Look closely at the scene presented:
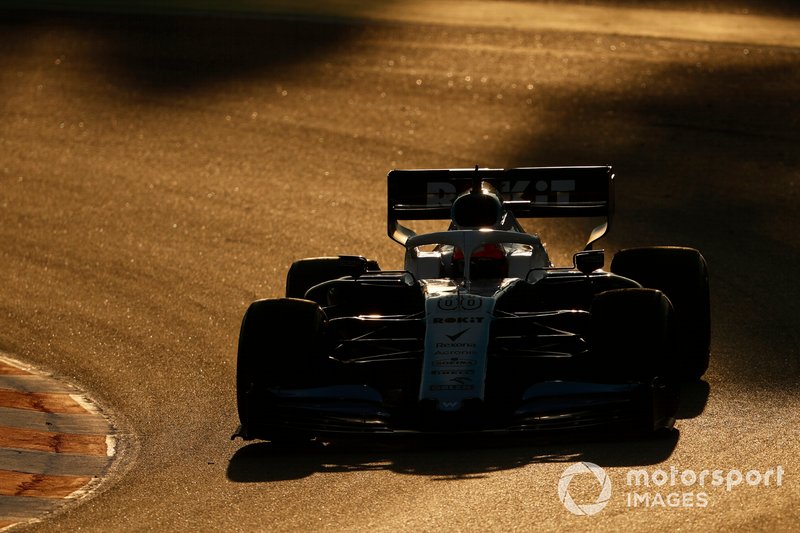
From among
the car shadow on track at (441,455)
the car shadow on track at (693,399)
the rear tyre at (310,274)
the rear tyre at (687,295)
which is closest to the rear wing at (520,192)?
the rear tyre at (310,274)

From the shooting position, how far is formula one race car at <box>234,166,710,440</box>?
26.6ft

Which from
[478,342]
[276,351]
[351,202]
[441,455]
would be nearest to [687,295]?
[478,342]

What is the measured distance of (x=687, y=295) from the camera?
31.4 ft

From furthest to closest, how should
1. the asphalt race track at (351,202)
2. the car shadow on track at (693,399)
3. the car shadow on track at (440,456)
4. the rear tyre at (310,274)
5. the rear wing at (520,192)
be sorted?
the rear wing at (520,192) < the rear tyre at (310,274) < the car shadow on track at (693,399) < the car shadow on track at (440,456) < the asphalt race track at (351,202)

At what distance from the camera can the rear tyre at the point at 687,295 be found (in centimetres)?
956

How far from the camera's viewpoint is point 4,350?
11.1 m

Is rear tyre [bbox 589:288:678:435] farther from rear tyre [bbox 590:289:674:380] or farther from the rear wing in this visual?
the rear wing

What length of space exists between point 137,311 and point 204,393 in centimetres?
227

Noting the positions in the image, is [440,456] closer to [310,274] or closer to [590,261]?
[590,261]

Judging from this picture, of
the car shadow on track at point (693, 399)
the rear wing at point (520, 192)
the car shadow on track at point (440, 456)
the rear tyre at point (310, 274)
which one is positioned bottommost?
the car shadow on track at point (440, 456)

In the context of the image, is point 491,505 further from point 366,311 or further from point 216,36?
point 216,36

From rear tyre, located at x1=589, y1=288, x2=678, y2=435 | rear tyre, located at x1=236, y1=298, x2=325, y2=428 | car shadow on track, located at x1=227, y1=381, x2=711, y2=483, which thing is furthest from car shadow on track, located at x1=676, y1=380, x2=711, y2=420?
rear tyre, located at x1=236, y1=298, x2=325, y2=428

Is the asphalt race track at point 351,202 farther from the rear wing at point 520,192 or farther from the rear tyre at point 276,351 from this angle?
the rear wing at point 520,192

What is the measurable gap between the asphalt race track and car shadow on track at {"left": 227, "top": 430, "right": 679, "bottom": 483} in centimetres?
3
